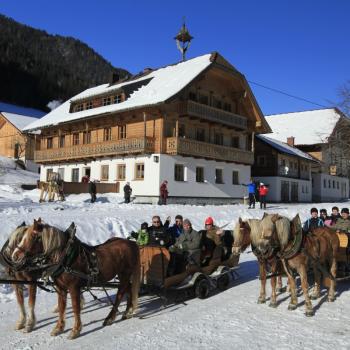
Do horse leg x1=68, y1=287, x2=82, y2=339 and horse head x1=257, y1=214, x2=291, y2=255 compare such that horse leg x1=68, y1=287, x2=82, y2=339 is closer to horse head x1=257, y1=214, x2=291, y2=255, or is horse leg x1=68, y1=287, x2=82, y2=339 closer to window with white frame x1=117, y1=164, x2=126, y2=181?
horse head x1=257, y1=214, x2=291, y2=255

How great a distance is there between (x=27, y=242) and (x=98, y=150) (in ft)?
80.5

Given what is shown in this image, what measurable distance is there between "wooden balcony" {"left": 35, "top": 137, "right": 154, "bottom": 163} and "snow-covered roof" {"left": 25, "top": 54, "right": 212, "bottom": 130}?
7.00 ft

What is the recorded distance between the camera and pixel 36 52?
11750 centimetres

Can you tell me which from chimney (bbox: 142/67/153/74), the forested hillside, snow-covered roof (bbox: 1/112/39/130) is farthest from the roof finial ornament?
the forested hillside

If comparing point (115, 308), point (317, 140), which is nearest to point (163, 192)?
point (115, 308)

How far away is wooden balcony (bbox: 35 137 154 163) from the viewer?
27.6 m

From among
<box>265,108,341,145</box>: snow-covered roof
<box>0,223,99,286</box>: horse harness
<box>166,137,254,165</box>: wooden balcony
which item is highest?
<box>265,108,341,145</box>: snow-covered roof

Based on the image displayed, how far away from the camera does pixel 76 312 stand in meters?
6.30

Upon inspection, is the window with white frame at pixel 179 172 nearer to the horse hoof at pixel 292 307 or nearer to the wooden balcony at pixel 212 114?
the wooden balcony at pixel 212 114

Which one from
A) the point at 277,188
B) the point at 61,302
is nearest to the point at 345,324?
the point at 61,302

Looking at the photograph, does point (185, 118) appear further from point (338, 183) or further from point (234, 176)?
point (338, 183)

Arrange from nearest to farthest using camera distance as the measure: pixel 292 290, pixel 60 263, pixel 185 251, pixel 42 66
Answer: pixel 60 263 → pixel 292 290 → pixel 185 251 → pixel 42 66

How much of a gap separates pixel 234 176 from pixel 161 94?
9682 millimetres

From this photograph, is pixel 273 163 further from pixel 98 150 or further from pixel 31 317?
pixel 31 317
